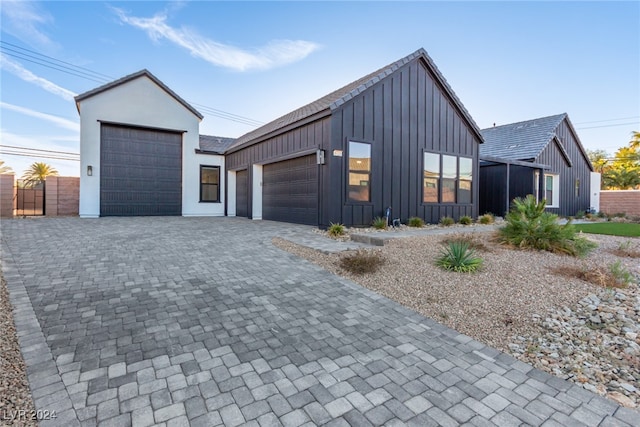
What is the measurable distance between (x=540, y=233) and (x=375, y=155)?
4593mm

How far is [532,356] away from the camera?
2469 mm

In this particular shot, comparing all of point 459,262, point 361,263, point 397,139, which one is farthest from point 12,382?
point 397,139

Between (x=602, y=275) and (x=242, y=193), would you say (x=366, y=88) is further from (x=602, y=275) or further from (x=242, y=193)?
(x=242, y=193)

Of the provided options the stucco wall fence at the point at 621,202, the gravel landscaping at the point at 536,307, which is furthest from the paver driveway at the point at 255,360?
the stucco wall fence at the point at 621,202

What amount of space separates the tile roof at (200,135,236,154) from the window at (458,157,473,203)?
1049cm

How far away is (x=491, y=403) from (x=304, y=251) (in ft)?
13.7

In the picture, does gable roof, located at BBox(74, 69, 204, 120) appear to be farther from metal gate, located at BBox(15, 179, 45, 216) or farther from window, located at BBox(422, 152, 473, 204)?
window, located at BBox(422, 152, 473, 204)

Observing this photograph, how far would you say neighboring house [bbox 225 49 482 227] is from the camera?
27.5 feet

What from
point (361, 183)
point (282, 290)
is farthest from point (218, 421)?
point (361, 183)

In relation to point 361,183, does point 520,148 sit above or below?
above

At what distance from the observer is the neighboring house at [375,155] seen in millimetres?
8383

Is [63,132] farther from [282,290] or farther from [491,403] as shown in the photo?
[491,403]

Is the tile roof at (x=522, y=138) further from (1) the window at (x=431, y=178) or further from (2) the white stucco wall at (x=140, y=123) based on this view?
(2) the white stucco wall at (x=140, y=123)

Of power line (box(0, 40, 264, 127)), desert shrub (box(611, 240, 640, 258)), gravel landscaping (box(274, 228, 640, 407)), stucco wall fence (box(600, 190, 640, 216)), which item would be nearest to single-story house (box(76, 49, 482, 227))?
gravel landscaping (box(274, 228, 640, 407))
